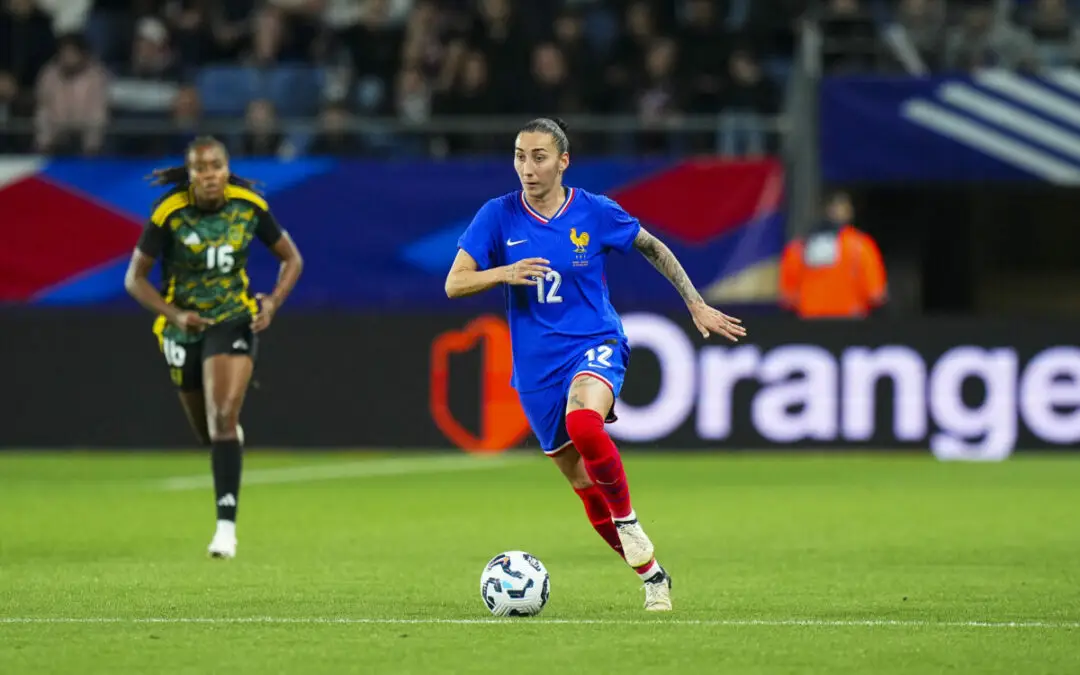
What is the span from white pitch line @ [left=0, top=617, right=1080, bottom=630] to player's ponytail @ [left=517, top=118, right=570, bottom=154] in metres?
1.92

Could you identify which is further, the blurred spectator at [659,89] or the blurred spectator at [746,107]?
the blurred spectator at [659,89]

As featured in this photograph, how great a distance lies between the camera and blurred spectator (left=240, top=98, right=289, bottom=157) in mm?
19625

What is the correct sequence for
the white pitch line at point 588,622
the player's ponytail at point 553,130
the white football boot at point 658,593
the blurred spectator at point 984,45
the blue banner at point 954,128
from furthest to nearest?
the blurred spectator at point 984,45
the blue banner at point 954,128
the player's ponytail at point 553,130
the white football boot at point 658,593
the white pitch line at point 588,622

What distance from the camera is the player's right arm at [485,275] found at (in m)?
7.70

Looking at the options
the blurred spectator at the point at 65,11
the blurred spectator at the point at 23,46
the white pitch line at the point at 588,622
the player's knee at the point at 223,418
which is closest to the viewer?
the white pitch line at the point at 588,622

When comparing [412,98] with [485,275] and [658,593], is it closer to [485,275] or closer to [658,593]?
[485,275]

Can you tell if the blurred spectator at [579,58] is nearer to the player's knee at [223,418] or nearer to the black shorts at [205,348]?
the black shorts at [205,348]

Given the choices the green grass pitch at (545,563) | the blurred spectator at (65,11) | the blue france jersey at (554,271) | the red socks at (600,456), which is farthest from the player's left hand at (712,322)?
the blurred spectator at (65,11)

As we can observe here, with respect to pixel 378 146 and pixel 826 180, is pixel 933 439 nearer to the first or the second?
pixel 826 180

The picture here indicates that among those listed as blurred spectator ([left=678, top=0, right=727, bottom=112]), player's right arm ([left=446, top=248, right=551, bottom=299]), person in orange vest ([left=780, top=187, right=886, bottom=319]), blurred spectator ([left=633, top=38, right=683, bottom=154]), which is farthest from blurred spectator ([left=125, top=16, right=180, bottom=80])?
player's right arm ([left=446, top=248, right=551, bottom=299])

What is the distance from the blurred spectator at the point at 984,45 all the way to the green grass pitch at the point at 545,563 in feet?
14.8

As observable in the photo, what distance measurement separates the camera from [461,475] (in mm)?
16516

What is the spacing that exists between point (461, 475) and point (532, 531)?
184 inches

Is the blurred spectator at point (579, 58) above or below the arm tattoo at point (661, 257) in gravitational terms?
above
